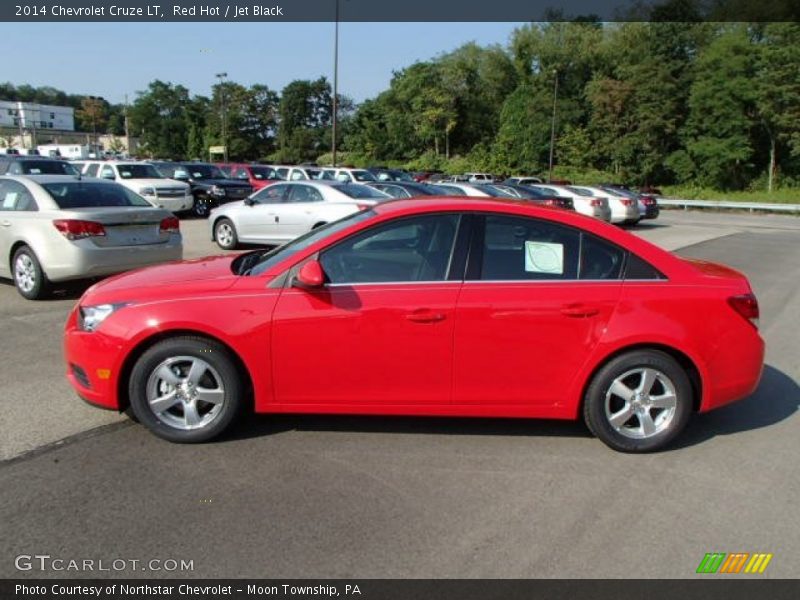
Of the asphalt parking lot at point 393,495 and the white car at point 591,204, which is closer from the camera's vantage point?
the asphalt parking lot at point 393,495

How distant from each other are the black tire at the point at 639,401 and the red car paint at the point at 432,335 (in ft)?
0.29

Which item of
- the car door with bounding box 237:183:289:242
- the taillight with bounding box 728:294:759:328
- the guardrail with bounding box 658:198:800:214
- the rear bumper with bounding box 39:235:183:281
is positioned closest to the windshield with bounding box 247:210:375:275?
the taillight with bounding box 728:294:759:328

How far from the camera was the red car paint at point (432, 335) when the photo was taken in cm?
381

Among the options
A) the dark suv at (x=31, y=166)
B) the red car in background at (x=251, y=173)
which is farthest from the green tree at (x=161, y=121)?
the dark suv at (x=31, y=166)

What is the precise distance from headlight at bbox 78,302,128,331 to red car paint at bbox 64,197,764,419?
4 centimetres

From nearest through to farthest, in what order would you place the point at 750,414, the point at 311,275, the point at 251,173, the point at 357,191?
the point at 311,275 → the point at 750,414 → the point at 357,191 → the point at 251,173

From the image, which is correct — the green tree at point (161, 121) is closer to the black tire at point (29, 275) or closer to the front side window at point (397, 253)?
the black tire at point (29, 275)

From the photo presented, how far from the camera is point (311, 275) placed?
12.2 feet

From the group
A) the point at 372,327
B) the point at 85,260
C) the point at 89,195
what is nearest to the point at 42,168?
the point at 89,195

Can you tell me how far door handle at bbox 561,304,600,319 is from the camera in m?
3.84

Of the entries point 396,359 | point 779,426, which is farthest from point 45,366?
→ point 779,426

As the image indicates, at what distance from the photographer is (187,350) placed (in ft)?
12.6

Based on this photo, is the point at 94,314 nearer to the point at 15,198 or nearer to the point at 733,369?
the point at 733,369

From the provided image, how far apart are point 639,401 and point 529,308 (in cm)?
92
